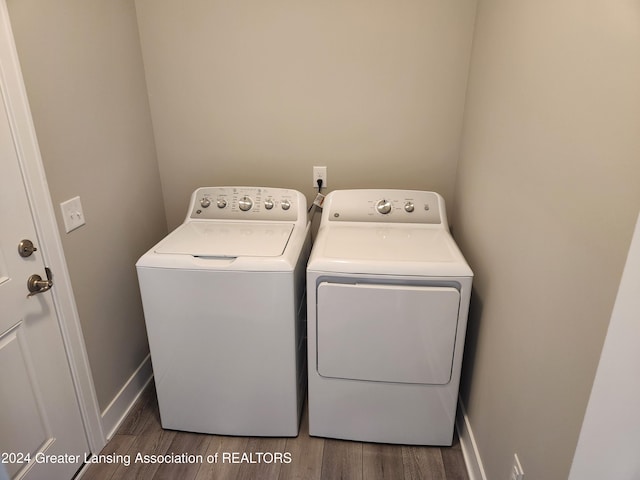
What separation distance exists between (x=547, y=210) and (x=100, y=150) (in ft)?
5.38

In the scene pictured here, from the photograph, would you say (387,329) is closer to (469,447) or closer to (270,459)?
(469,447)

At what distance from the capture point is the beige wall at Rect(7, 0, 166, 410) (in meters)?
1.45

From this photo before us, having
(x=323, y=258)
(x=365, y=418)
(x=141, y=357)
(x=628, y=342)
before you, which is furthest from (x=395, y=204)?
(x=141, y=357)

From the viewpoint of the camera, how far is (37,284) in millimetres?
1420

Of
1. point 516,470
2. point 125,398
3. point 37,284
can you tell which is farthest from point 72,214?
point 516,470

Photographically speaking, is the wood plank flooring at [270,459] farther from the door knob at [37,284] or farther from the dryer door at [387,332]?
the door knob at [37,284]

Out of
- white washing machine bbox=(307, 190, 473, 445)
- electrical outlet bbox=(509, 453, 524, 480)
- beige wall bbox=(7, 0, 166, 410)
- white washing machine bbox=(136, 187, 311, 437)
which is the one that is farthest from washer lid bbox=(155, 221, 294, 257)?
electrical outlet bbox=(509, 453, 524, 480)

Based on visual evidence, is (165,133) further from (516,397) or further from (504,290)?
(516,397)

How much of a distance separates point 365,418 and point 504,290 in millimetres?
A: 800

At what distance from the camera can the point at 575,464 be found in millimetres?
961

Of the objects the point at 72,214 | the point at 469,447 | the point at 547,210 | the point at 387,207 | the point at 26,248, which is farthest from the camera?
the point at 387,207

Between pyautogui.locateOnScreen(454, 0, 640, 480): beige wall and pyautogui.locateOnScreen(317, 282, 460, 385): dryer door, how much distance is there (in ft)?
0.58

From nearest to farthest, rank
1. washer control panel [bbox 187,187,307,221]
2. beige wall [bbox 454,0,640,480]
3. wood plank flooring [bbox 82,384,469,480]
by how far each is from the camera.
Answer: beige wall [bbox 454,0,640,480] → wood plank flooring [bbox 82,384,469,480] → washer control panel [bbox 187,187,307,221]

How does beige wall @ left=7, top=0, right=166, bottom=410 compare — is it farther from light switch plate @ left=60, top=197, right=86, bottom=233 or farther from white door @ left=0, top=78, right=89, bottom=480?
white door @ left=0, top=78, right=89, bottom=480
